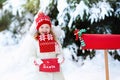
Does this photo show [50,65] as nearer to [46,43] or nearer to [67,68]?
[46,43]

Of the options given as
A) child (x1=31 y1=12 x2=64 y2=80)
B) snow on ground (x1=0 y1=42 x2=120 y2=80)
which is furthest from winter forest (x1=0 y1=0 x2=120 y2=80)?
child (x1=31 y1=12 x2=64 y2=80)

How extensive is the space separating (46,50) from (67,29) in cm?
169

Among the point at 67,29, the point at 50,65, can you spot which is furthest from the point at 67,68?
the point at 50,65

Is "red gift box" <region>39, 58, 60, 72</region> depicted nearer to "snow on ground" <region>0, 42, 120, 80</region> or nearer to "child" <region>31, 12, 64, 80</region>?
"child" <region>31, 12, 64, 80</region>

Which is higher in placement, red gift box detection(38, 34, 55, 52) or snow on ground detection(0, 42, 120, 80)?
red gift box detection(38, 34, 55, 52)

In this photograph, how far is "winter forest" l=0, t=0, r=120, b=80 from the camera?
5.96 metres

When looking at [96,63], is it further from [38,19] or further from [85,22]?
[38,19]

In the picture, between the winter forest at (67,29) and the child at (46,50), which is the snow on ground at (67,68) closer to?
the winter forest at (67,29)

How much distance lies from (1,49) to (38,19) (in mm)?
2095

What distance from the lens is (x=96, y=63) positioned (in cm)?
620

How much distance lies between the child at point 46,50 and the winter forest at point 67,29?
1.10 metres

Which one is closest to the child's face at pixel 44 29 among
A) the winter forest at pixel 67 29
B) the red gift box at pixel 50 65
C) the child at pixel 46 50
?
the child at pixel 46 50

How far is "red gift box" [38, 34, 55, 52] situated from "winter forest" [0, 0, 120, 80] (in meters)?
1.12

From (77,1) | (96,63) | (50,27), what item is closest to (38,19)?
(50,27)
